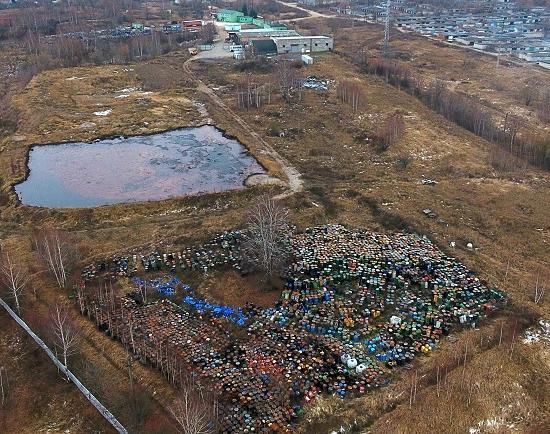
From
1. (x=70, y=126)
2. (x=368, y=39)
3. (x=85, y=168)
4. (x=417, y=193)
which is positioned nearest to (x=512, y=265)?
(x=417, y=193)

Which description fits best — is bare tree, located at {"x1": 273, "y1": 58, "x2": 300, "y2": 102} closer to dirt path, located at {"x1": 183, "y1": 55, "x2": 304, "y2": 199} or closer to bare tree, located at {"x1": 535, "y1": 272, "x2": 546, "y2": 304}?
dirt path, located at {"x1": 183, "y1": 55, "x2": 304, "y2": 199}

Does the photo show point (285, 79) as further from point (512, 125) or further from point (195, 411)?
point (195, 411)

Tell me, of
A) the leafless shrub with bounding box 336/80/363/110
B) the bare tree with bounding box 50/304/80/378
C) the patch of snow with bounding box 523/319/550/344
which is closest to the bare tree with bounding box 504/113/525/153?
the leafless shrub with bounding box 336/80/363/110

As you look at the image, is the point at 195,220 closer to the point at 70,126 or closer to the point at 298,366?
the point at 298,366

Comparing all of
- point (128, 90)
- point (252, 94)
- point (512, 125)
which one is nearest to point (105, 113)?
point (128, 90)

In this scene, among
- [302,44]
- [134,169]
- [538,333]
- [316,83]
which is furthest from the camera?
[302,44]

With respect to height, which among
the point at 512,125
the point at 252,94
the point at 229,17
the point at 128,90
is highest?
the point at 229,17

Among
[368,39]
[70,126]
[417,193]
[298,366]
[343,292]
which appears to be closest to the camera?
[298,366]
